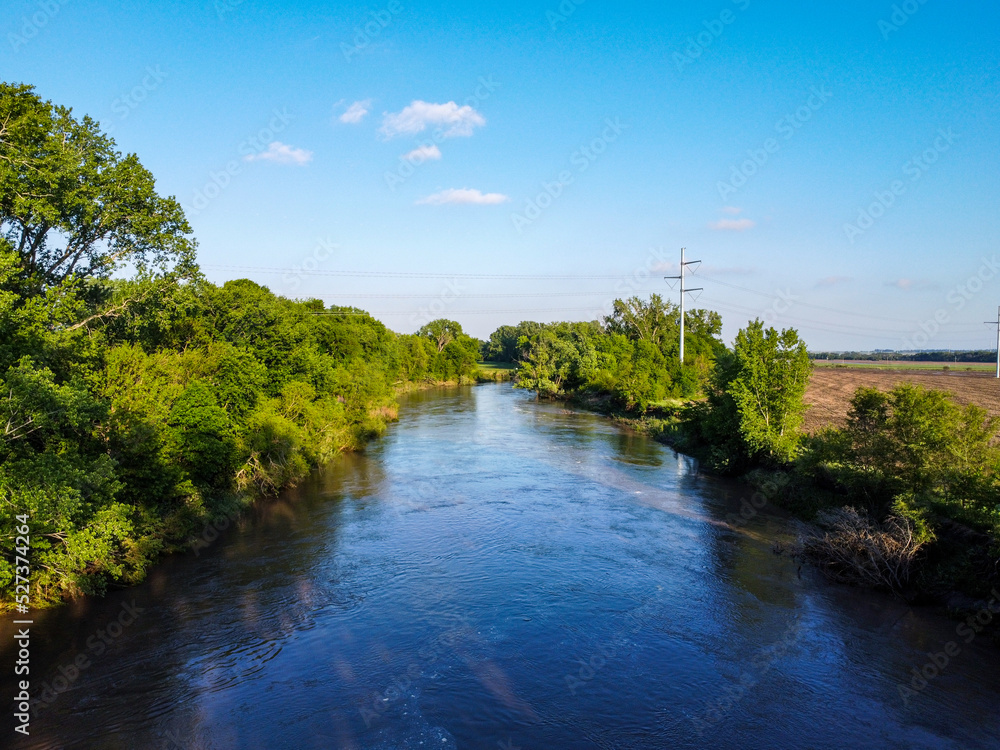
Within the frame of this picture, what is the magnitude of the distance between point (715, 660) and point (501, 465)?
22093mm

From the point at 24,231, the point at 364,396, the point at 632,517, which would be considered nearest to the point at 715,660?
the point at 632,517

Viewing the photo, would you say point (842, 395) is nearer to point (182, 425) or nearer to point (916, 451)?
point (916, 451)

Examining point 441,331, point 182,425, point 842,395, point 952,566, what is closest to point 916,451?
point 952,566

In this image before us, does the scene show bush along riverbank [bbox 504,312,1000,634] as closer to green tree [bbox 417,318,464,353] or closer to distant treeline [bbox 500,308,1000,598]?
distant treeline [bbox 500,308,1000,598]

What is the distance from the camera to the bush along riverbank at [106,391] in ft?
51.3

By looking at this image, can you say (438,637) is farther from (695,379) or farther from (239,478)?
(695,379)

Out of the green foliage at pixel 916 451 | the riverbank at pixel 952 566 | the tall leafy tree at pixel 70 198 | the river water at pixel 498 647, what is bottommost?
the river water at pixel 498 647

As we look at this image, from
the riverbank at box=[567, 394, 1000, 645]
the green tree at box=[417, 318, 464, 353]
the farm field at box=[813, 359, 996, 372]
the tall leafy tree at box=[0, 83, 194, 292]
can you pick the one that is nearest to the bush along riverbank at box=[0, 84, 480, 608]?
the tall leafy tree at box=[0, 83, 194, 292]

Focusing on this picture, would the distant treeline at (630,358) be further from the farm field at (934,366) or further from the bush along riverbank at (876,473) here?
the farm field at (934,366)

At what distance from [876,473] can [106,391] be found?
2650 cm

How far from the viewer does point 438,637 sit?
15500mm

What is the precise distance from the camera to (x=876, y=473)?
67.5ft

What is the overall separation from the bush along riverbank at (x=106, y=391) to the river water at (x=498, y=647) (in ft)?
6.19

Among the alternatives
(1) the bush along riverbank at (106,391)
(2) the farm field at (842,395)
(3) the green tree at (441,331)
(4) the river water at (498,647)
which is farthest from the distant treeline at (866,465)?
(3) the green tree at (441,331)
